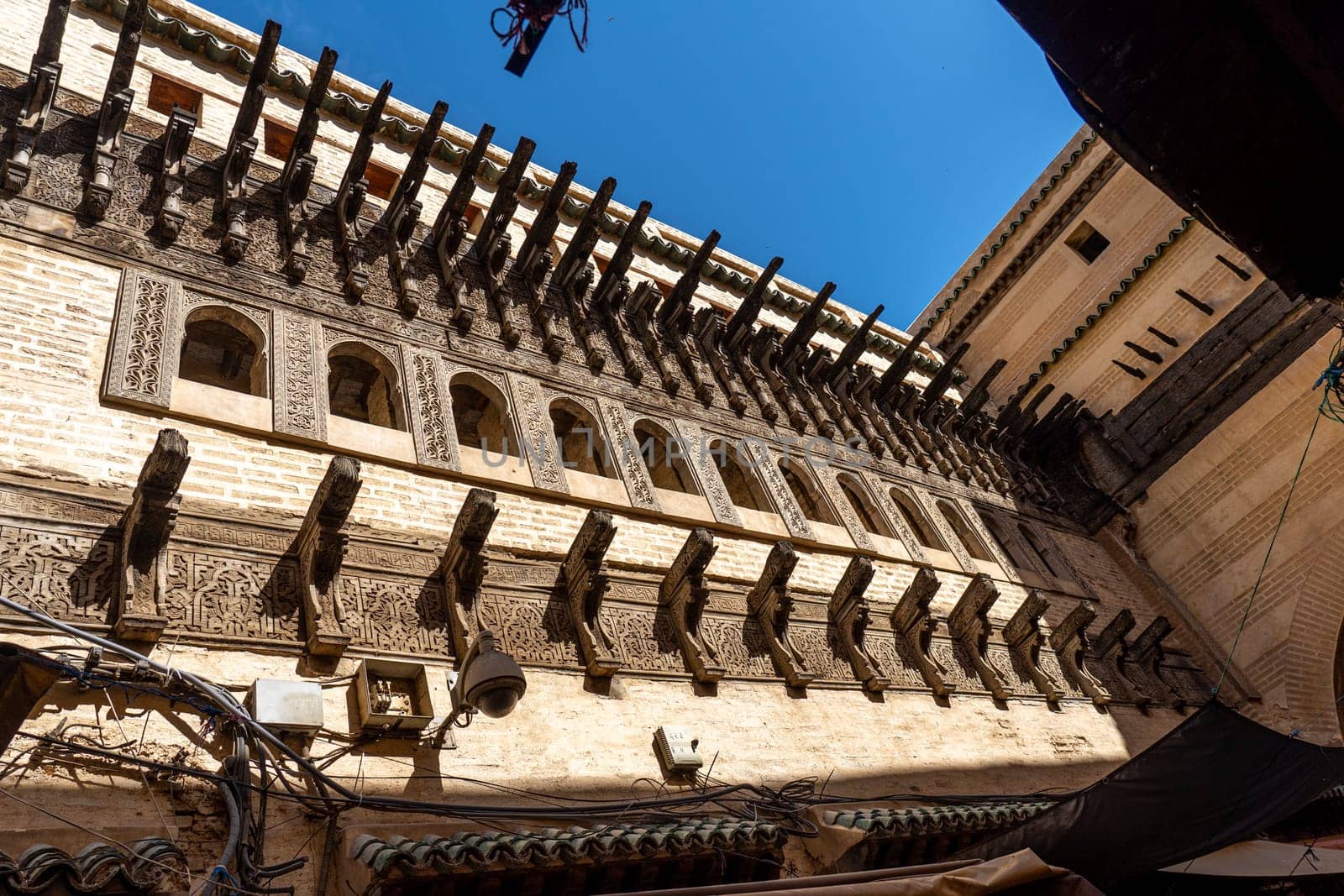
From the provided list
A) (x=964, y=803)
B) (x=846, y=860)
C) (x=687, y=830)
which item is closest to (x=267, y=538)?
(x=687, y=830)

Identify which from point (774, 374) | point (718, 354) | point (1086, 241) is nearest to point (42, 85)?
point (718, 354)

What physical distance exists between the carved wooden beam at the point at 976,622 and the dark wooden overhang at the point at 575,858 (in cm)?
405

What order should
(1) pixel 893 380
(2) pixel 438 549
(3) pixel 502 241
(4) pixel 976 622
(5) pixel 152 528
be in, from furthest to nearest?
(1) pixel 893 380 → (3) pixel 502 241 → (4) pixel 976 622 → (2) pixel 438 549 → (5) pixel 152 528

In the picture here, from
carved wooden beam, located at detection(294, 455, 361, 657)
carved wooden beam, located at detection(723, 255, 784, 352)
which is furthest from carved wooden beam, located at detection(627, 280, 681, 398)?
carved wooden beam, located at detection(294, 455, 361, 657)

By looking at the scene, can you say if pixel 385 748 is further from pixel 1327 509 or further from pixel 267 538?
pixel 1327 509

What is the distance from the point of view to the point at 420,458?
236 inches

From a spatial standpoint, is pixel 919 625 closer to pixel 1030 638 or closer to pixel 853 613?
pixel 853 613

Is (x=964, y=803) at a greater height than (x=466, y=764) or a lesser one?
lesser

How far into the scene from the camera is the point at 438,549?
5453 mm

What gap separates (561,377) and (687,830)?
4.61m

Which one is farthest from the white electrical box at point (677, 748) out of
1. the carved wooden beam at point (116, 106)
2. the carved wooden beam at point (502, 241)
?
the carved wooden beam at point (116, 106)

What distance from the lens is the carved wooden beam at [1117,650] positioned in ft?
30.9

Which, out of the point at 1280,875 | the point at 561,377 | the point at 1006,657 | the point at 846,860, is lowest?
the point at 1280,875

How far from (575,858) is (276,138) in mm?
9615
